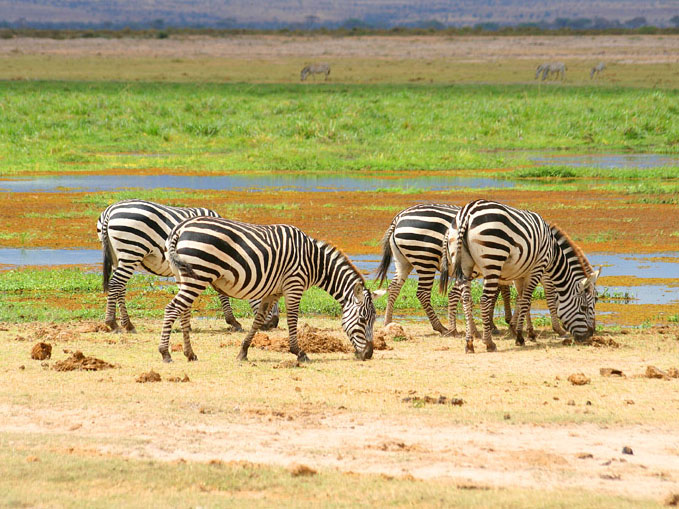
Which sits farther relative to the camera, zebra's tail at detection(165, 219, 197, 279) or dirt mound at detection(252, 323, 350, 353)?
dirt mound at detection(252, 323, 350, 353)

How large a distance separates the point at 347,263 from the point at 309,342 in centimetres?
111

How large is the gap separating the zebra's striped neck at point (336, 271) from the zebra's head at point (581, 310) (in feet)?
9.31

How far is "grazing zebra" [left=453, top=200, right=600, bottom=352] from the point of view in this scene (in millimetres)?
11227

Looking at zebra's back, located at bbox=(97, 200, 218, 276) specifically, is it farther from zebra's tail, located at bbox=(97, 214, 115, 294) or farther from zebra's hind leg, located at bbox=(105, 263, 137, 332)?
zebra's hind leg, located at bbox=(105, 263, 137, 332)

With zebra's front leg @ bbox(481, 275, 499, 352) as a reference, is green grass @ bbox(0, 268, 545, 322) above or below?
below

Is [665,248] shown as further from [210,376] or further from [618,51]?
[618,51]

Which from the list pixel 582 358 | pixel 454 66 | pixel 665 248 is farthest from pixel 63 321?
pixel 454 66

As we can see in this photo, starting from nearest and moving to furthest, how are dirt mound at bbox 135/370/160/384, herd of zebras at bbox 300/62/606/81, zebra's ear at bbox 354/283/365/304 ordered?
dirt mound at bbox 135/370/160/384 → zebra's ear at bbox 354/283/365/304 → herd of zebras at bbox 300/62/606/81

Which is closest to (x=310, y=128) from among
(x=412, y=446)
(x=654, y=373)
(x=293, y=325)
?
(x=293, y=325)

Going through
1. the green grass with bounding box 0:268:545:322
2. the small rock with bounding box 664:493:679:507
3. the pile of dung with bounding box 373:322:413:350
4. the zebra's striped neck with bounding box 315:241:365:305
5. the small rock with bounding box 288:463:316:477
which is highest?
the zebra's striped neck with bounding box 315:241:365:305

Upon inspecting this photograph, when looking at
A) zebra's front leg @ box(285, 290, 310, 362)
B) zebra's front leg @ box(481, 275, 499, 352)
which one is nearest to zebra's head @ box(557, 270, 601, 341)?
zebra's front leg @ box(481, 275, 499, 352)

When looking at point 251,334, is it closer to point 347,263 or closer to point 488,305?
point 347,263

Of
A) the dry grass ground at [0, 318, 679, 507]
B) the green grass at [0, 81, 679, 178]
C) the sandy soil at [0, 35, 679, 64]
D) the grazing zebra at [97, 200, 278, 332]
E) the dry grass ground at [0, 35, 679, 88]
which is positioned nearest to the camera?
the dry grass ground at [0, 318, 679, 507]

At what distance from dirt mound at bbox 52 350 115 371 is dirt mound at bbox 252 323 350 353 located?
6.67 ft
